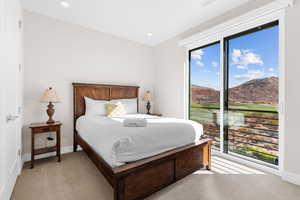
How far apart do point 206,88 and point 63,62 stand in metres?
3.16

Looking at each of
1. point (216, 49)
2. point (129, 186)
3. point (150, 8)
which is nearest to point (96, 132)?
point (129, 186)

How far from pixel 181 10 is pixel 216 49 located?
1085mm

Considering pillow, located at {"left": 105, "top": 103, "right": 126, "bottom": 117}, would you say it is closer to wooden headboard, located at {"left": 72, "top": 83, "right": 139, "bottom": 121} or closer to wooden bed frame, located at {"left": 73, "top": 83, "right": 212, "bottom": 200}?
wooden headboard, located at {"left": 72, "top": 83, "right": 139, "bottom": 121}

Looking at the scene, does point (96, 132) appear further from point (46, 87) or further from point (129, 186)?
point (46, 87)

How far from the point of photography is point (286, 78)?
2.05m

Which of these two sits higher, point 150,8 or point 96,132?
point 150,8

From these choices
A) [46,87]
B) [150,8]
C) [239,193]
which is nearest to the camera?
[239,193]

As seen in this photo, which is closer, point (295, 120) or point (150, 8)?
point (295, 120)

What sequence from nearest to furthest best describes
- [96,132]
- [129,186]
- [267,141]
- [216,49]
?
[129,186] → [96,132] → [267,141] → [216,49]

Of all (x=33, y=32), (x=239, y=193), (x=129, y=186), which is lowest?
(x=239, y=193)

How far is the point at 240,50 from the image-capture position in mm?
2729

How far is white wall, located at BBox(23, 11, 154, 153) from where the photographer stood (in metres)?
2.75

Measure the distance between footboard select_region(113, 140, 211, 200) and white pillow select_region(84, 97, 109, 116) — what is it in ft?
6.19

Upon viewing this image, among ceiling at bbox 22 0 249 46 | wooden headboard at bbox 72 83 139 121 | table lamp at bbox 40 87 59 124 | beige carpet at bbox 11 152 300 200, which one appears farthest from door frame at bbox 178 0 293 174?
table lamp at bbox 40 87 59 124
